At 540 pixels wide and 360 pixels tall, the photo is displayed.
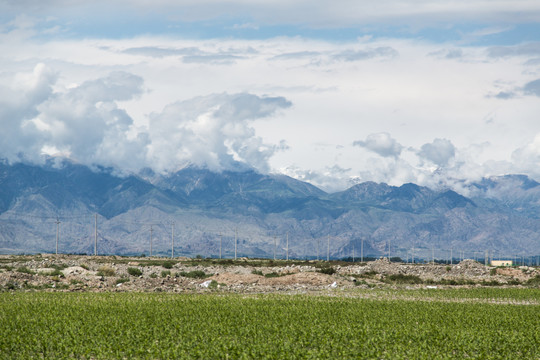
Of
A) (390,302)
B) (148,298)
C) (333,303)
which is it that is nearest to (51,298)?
(148,298)

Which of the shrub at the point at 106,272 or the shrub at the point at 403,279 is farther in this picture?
the shrub at the point at 403,279

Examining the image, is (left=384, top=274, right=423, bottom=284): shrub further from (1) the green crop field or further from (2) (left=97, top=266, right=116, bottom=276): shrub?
(2) (left=97, top=266, right=116, bottom=276): shrub

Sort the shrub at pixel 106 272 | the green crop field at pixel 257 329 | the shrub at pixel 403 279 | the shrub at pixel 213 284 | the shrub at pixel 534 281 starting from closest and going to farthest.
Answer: the green crop field at pixel 257 329, the shrub at pixel 213 284, the shrub at pixel 106 272, the shrub at pixel 403 279, the shrub at pixel 534 281

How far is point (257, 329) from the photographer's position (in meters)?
35.3

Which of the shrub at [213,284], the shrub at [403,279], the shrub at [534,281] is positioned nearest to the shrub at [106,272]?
the shrub at [213,284]

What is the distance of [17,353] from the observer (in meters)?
29.6

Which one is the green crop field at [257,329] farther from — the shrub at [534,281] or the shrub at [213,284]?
the shrub at [534,281]

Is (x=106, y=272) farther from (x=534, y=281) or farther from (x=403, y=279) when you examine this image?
(x=534, y=281)

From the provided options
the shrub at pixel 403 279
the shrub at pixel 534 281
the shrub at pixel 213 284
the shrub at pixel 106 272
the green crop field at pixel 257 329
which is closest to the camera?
the green crop field at pixel 257 329

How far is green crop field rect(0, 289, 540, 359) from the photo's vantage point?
29.9 metres

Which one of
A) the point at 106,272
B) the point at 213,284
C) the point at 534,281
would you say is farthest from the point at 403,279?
the point at 106,272

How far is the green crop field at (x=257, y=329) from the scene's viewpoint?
29.9m

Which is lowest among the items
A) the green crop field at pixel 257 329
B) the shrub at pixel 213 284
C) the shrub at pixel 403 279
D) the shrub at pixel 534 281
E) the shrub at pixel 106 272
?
the shrub at pixel 534 281

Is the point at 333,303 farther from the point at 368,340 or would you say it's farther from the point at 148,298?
the point at 368,340
